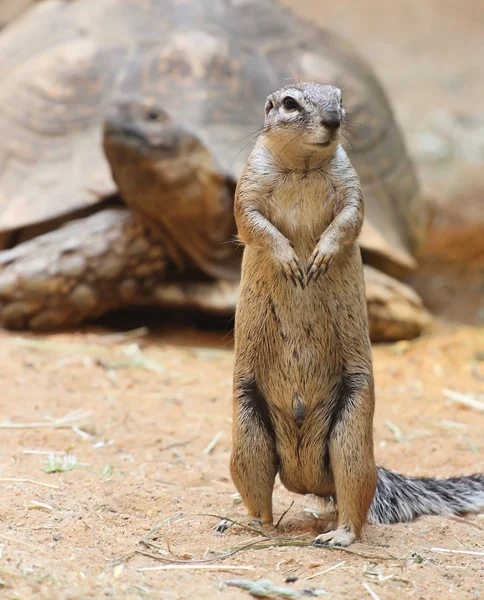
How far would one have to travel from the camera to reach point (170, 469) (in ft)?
13.4

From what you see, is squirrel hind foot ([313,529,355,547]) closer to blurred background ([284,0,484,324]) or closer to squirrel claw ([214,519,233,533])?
squirrel claw ([214,519,233,533])

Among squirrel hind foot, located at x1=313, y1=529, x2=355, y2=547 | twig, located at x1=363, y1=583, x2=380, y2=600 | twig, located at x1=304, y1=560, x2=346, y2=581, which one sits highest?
twig, located at x1=363, y1=583, x2=380, y2=600

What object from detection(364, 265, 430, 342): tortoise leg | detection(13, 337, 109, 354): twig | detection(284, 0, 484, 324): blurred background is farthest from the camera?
detection(284, 0, 484, 324): blurred background

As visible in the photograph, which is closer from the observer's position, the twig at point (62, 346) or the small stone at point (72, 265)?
the twig at point (62, 346)

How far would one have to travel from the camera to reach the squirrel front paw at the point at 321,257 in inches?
118

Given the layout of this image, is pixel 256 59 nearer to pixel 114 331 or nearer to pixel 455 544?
pixel 114 331

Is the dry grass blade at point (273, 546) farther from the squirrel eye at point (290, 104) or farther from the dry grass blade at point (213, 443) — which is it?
the squirrel eye at point (290, 104)

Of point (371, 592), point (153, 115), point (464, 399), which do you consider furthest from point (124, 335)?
point (371, 592)

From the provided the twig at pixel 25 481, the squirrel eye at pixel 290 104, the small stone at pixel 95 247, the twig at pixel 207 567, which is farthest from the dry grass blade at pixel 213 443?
the small stone at pixel 95 247

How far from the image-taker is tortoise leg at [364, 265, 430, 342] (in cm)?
710

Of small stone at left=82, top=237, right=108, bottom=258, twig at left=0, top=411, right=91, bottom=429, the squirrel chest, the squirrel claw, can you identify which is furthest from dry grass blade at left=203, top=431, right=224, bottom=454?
small stone at left=82, top=237, right=108, bottom=258

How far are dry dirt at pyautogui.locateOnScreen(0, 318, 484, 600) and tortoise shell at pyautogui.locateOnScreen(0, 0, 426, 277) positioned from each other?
1287 mm

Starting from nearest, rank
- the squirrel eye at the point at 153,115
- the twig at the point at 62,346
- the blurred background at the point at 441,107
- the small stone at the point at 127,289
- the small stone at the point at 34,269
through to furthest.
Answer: the twig at the point at 62,346, the squirrel eye at the point at 153,115, the small stone at the point at 34,269, the small stone at the point at 127,289, the blurred background at the point at 441,107

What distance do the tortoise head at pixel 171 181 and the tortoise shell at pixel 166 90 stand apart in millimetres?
261
